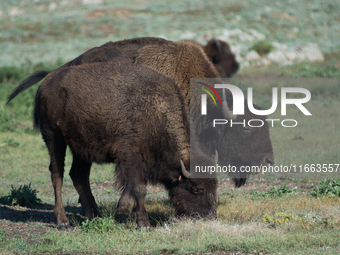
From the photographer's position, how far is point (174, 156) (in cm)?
594

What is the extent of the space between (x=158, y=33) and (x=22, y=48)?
1132 cm

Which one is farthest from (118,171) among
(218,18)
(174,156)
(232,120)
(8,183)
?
(218,18)

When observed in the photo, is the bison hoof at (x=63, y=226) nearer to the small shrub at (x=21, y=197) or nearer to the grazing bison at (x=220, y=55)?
the small shrub at (x=21, y=197)

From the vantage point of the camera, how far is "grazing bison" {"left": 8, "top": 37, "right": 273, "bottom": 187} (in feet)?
22.6

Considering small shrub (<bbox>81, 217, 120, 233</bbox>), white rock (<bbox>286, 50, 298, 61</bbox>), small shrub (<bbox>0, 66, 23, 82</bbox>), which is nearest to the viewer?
small shrub (<bbox>81, 217, 120, 233</bbox>)

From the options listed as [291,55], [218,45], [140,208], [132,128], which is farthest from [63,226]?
[291,55]

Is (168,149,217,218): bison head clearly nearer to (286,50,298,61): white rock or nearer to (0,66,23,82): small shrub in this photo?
(0,66,23,82): small shrub

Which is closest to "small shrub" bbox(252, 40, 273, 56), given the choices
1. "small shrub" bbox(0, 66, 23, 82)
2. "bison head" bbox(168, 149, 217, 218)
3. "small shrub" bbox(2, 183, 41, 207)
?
"small shrub" bbox(0, 66, 23, 82)

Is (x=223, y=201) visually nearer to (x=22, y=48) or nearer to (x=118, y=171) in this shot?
(x=118, y=171)

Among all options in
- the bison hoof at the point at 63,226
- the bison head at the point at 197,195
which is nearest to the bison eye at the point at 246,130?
the bison head at the point at 197,195

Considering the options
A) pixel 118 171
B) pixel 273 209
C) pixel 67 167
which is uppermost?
pixel 118 171

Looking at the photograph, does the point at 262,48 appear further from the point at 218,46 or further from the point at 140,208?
the point at 140,208

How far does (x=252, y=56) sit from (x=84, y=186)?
1048 inches

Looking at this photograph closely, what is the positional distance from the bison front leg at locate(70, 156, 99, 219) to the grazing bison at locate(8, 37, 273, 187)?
4.81 ft
